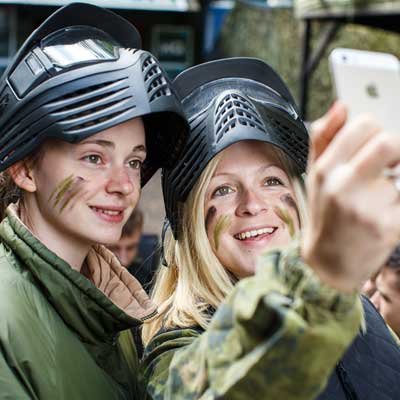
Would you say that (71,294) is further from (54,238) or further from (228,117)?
(228,117)

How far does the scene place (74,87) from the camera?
2094mm

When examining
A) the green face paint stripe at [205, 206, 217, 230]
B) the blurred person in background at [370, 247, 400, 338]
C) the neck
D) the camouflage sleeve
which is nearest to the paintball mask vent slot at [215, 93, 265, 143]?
the green face paint stripe at [205, 206, 217, 230]

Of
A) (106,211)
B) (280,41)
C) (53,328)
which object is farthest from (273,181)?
(280,41)

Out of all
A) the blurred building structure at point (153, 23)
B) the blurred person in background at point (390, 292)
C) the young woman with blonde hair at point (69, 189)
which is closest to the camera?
the young woman with blonde hair at point (69, 189)

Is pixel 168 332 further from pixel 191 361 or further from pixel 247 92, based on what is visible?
pixel 247 92

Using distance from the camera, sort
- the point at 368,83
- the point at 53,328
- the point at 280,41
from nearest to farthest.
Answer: the point at 53,328 → the point at 368,83 → the point at 280,41

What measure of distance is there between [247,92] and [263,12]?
31.4ft

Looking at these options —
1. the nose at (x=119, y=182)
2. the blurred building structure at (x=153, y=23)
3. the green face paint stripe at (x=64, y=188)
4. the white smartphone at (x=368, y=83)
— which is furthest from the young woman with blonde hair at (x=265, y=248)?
the blurred building structure at (x=153, y=23)

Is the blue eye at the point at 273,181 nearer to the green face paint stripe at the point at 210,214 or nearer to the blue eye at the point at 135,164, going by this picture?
the green face paint stripe at the point at 210,214

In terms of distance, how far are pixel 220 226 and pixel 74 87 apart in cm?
61

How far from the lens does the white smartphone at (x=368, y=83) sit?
11.6ft

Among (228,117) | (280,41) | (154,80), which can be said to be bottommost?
(280,41)

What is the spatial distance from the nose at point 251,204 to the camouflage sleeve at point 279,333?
0.87 metres

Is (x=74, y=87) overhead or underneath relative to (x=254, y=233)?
overhead
